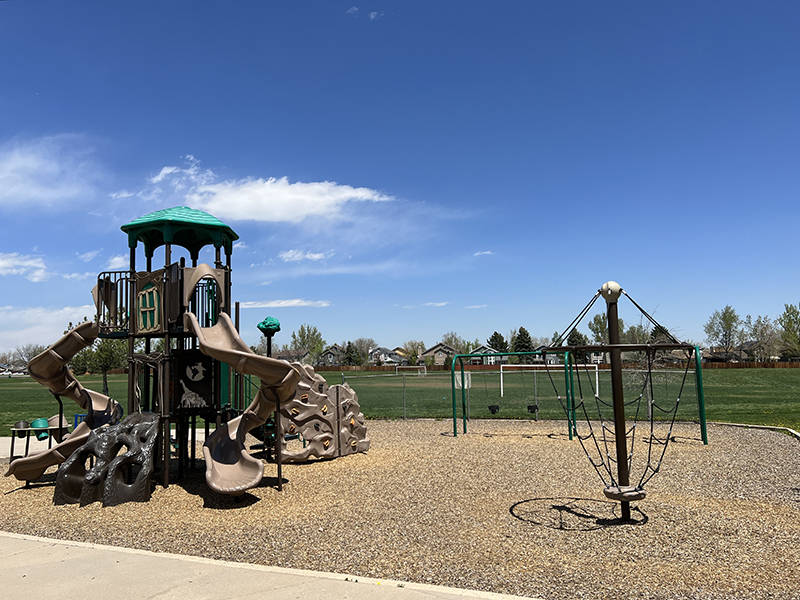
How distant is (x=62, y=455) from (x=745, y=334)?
111m

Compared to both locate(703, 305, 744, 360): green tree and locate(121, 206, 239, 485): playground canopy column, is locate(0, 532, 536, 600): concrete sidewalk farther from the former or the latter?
locate(703, 305, 744, 360): green tree

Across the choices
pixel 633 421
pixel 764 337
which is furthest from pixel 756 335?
pixel 633 421

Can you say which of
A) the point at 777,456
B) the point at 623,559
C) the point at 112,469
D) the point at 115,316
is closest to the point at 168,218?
the point at 115,316

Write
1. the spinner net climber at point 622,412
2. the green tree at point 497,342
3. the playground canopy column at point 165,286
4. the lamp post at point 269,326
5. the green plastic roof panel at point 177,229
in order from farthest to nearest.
Result: the green tree at point 497,342 → the lamp post at point 269,326 → the green plastic roof panel at point 177,229 → the playground canopy column at point 165,286 → the spinner net climber at point 622,412

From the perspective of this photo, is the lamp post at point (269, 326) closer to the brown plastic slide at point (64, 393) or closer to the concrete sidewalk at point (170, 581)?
the brown plastic slide at point (64, 393)

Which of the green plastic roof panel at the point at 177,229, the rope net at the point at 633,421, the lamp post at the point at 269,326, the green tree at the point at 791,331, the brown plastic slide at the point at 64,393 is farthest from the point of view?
the green tree at the point at 791,331

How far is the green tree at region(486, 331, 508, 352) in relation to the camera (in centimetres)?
10664

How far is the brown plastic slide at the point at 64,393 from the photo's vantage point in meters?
9.55

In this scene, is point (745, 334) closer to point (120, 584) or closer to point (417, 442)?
point (417, 442)

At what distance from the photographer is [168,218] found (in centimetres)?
1005

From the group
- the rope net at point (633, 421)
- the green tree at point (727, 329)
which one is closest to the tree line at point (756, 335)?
the green tree at point (727, 329)

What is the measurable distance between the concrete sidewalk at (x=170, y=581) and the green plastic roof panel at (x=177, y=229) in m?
5.55

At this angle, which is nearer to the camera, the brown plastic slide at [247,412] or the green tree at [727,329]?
the brown plastic slide at [247,412]

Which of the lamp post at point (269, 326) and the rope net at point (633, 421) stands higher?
the lamp post at point (269, 326)
